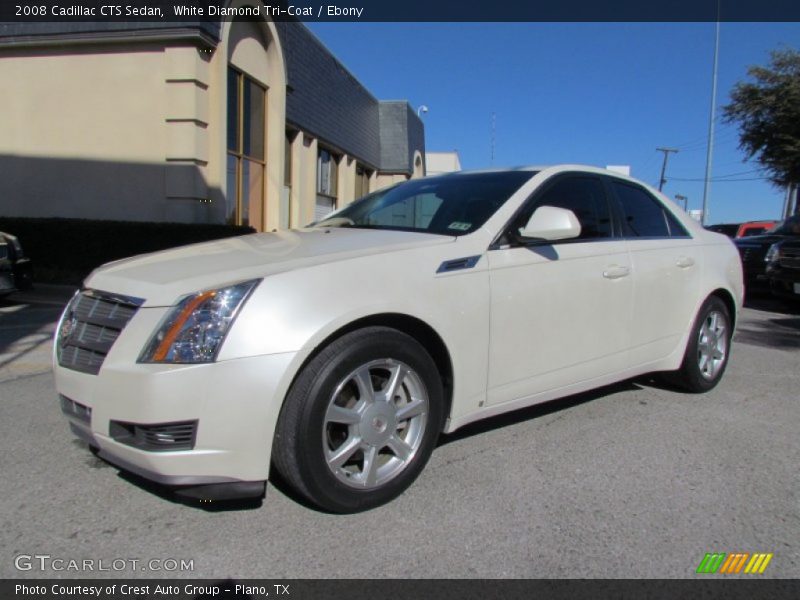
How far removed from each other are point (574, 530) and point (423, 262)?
1357 millimetres

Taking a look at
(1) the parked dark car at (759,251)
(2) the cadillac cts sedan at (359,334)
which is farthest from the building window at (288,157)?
(2) the cadillac cts sedan at (359,334)

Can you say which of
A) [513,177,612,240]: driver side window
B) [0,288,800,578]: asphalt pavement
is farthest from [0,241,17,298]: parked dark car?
[513,177,612,240]: driver side window

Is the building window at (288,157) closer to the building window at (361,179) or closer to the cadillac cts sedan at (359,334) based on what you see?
the building window at (361,179)

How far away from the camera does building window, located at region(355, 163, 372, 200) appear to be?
2250 centimetres

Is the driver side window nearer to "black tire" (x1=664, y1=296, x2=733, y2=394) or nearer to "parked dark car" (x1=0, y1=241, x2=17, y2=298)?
"black tire" (x1=664, y1=296, x2=733, y2=394)

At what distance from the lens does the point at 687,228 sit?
4.64m

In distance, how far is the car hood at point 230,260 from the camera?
246 centimetres

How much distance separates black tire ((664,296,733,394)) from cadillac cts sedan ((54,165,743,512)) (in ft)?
1.86

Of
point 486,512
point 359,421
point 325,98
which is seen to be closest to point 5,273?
point 359,421

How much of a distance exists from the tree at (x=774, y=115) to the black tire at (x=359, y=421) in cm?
2193

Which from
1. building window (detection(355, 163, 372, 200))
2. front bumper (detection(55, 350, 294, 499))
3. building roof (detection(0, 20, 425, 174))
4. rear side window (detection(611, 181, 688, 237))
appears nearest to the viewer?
front bumper (detection(55, 350, 294, 499))

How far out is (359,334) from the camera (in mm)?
2602

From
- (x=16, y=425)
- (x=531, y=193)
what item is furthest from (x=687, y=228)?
(x=16, y=425)
